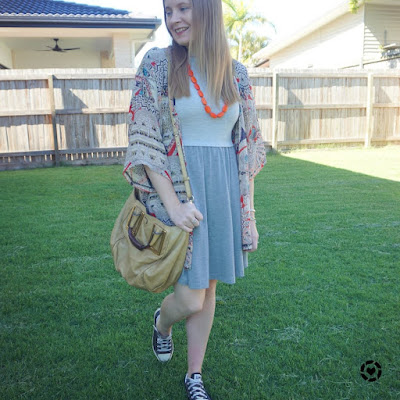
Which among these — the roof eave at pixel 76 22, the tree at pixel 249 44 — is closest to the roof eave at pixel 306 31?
the roof eave at pixel 76 22

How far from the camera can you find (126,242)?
192 cm

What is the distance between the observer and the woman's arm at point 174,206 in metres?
1.75

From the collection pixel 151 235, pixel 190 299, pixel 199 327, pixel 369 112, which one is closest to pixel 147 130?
pixel 151 235

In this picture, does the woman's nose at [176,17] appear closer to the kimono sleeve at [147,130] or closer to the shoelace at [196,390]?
the kimono sleeve at [147,130]

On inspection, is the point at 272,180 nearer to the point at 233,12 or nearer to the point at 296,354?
the point at 296,354

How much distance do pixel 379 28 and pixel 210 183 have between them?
1686 centimetres

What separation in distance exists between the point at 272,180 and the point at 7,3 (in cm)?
1013

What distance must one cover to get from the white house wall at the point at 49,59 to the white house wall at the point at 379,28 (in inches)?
401

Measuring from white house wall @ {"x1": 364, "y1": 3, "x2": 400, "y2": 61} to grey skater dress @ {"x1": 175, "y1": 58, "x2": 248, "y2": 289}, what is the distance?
16130 mm

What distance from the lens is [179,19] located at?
1.78 metres

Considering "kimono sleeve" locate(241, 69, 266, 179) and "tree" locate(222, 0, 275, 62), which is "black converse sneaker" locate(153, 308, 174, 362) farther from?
"tree" locate(222, 0, 275, 62)

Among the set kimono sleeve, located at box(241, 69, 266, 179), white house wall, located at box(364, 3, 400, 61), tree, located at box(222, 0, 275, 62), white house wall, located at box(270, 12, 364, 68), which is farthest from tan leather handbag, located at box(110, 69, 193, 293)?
tree, located at box(222, 0, 275, 62)

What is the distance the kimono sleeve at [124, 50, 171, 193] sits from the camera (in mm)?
1755

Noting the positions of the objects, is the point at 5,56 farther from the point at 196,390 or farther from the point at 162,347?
the point at 196,390
